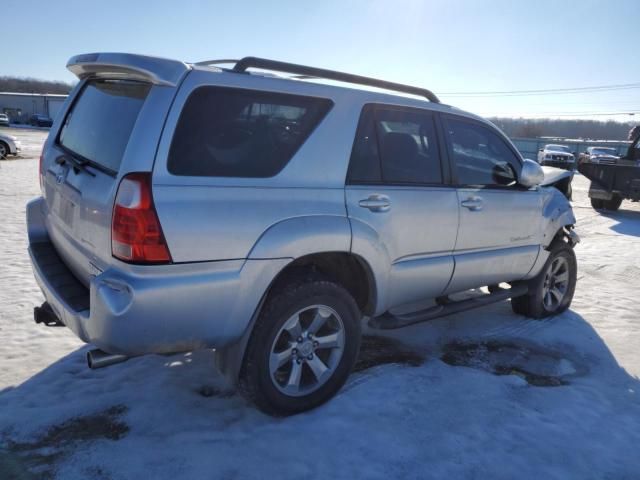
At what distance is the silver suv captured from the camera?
2.37 meters

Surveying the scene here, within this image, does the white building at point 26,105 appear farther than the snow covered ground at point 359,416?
Yes

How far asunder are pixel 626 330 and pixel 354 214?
336cm

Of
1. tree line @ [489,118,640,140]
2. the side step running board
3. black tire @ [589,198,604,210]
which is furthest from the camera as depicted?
tree line @ [489,118,640,140]

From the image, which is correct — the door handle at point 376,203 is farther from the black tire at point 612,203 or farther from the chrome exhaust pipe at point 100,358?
the black tire at point 612,203

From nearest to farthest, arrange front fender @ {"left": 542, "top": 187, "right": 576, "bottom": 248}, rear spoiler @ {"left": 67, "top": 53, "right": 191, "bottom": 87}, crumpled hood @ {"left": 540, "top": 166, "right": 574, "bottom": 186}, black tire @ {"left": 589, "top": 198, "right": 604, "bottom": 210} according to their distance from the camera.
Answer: rear spoiler @ {"left": 67, "top": 53, "right": 191, "bottom": 87}
front fender @ {"left": 542, "top": 187, "right": 576, "bottom": 248}
crumpled hood @ {"left": 540, "top": 166, "right": 574, "bottom": 186}
black tire @ {"left": 589, "top": 198, "right": 604, "bottom": 210}

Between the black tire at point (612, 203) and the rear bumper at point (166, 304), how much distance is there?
13261 mm

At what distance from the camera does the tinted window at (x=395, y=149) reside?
124 inches

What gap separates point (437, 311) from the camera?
12.4ft

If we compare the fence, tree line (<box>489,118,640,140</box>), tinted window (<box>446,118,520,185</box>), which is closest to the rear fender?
tinted window (<box>446,118,520,185</box>)

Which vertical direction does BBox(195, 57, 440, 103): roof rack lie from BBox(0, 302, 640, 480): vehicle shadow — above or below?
above

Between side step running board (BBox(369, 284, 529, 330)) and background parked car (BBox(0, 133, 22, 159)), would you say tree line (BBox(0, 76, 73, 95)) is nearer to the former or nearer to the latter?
background parked car (BBox(0, 133, 22, 159))

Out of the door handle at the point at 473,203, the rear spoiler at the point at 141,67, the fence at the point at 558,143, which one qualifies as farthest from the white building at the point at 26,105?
the door handle at the point at 473,203

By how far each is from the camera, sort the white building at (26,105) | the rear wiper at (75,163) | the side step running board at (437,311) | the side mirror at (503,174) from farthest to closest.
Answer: the white building at (26,105), the side mirror at (503,174), the side step running board at (437,311), the rear wiper at (75,163)

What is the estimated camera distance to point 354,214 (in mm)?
3010
